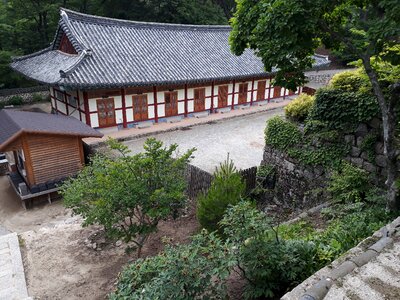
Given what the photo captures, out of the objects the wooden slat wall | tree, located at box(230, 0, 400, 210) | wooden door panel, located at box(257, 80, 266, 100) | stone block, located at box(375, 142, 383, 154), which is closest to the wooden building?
wooden door panel, located at box(257, 80, 266, 100)

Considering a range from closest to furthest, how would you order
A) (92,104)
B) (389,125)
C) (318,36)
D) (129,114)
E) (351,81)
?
(389,125), (318,36), (351,81), (92,104), (129,114)

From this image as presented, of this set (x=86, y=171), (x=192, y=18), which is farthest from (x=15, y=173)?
(x=192, y=18)

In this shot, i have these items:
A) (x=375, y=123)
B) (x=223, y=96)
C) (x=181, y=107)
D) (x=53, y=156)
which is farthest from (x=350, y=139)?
(x=223, y=96)

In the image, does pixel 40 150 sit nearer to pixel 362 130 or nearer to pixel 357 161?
pixel 357 161

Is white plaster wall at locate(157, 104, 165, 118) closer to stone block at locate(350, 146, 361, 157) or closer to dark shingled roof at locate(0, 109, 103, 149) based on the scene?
dark shingled roof at locate(0, 109, 103, 149)

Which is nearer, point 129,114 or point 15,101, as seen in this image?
point 129,114

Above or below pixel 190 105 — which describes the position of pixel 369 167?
above

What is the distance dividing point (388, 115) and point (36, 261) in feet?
30.1

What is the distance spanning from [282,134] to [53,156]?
28.5 ft

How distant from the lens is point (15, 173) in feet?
45.8

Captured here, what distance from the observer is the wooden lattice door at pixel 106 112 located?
17333 millimetres

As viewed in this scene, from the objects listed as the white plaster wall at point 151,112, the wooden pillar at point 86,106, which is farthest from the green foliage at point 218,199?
the white plaster wall at point 151,112

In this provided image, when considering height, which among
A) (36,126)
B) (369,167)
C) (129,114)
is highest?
(369,167)

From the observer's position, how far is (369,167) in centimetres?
823
